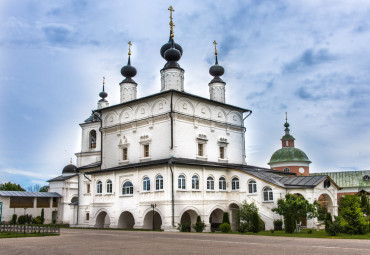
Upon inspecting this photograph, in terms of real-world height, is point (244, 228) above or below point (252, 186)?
below

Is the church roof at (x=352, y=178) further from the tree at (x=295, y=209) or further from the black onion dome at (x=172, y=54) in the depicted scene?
the black onion dome at (x=172, y=54)

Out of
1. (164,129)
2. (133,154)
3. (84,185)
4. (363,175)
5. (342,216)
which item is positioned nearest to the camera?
(342,216)

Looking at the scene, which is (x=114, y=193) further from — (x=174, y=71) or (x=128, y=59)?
(x=128, y=59)

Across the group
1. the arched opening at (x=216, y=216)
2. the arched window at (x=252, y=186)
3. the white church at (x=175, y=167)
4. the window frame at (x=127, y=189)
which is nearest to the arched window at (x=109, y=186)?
the white church at (x=175, y=167)

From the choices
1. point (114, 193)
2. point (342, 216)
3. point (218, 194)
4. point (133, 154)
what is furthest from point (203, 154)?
point (342, 216)

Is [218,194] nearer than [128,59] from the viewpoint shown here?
Yes

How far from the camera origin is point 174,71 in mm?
30375

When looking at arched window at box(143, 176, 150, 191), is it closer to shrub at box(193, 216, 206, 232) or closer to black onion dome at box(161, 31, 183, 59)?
shrub at box(193, 216, 206, 232)

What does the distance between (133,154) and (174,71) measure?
24.2 feet

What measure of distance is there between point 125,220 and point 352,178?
36259 mm

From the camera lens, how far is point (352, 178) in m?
52.4

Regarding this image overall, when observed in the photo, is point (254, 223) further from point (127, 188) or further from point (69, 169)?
point (69, 169)

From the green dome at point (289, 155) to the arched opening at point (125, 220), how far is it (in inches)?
996

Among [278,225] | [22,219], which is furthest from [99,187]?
[22,219]
